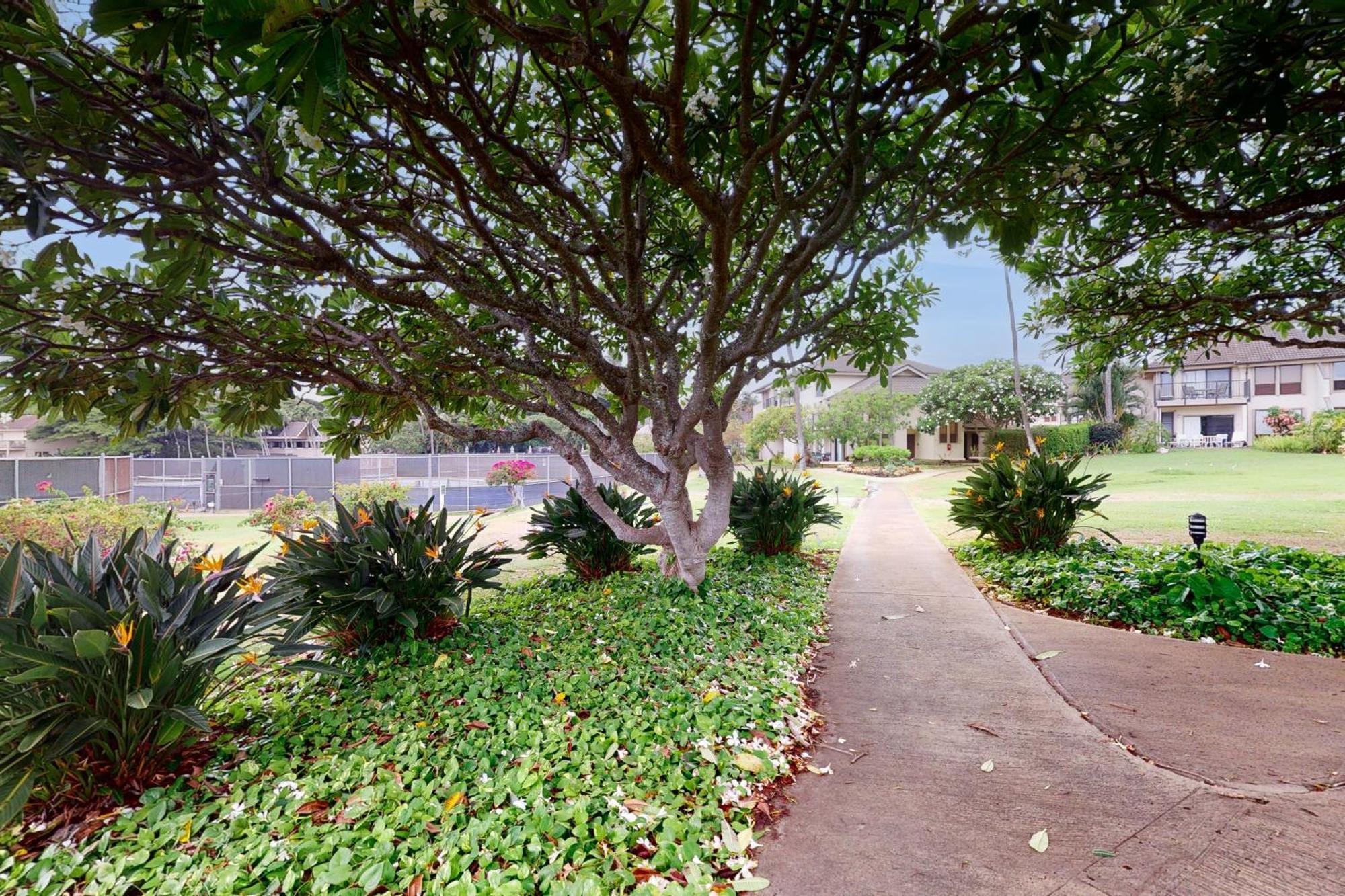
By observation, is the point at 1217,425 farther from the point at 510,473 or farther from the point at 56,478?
the point at 56,478

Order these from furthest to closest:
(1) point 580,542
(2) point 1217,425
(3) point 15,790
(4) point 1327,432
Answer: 1. (2) point 1217,425
2. (4) point 1327,432
3. (1) point 580,542
4. (3) point 15,790

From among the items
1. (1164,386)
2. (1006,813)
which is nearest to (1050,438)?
(1164,386)

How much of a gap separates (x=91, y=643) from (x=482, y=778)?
1.47 m

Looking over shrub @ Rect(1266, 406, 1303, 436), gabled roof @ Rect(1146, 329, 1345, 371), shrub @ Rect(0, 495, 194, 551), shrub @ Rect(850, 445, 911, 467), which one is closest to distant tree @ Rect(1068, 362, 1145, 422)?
gabled roof @ Rect(1146, 329, 1345, 371)

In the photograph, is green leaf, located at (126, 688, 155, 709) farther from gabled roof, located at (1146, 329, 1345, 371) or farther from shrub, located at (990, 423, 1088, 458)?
gabled roof, located at (1146, 329, 1345, 371)

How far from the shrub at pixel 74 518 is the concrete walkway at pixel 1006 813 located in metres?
7.14

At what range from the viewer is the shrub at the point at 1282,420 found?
2191 centimetres

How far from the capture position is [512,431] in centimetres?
407

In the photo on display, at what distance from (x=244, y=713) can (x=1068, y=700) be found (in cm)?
439

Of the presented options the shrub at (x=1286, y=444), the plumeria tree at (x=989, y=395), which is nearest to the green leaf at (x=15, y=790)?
the plumeria tree at (x=989, y=395)

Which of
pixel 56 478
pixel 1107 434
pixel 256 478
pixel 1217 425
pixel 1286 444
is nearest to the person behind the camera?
pixel 56 478

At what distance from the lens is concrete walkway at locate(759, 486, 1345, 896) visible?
5.64 feet

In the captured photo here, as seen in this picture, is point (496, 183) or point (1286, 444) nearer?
point (496, 183)

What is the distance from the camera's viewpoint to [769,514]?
6.49m
